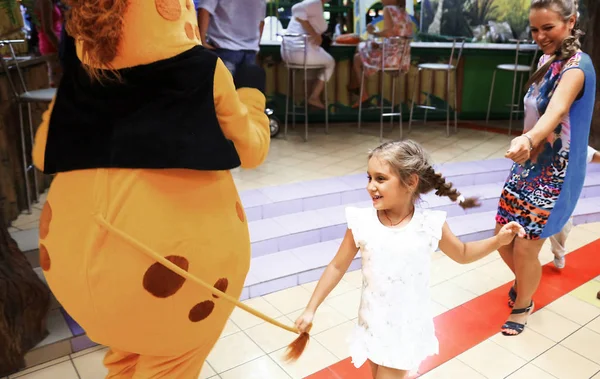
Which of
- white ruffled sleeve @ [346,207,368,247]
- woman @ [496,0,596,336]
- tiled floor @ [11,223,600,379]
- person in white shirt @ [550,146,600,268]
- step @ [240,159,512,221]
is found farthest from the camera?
step @ [240,159,512,221]

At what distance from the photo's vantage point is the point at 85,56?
127 centimetres

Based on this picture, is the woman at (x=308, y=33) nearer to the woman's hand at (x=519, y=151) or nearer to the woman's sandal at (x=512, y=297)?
the woman's sandal at (x=512, y=297)

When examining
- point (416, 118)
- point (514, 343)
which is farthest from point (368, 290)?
point (416, 118)

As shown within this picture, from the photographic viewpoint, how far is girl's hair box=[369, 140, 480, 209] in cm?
150

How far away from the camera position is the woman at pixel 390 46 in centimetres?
548

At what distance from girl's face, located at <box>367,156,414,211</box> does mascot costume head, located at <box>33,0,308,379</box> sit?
42cm

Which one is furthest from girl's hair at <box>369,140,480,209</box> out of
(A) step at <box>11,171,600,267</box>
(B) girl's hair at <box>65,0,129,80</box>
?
(A) step at <box>11,171,600,267</box>

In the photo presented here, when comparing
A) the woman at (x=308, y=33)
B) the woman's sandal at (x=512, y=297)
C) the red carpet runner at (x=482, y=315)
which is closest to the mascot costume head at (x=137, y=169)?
the red carpet runner at (x=482, y=315)

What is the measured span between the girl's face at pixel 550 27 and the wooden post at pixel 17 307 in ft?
8.56

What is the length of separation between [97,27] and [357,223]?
36.6 inches

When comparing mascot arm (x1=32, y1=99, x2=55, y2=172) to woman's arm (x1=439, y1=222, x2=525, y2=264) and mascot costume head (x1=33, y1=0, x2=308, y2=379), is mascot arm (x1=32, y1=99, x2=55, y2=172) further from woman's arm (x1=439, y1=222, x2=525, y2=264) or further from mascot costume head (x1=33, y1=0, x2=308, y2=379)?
woman's arm (x1=439, y1=222, x2=525, y2=264)

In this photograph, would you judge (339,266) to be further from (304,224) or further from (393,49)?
(393,49)

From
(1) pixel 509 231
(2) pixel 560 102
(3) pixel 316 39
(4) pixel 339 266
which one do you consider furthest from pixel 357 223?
(3) pixel 316 39

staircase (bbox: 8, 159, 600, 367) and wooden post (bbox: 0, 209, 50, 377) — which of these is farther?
staircase (bbox: 8, 159, 600, 367)
